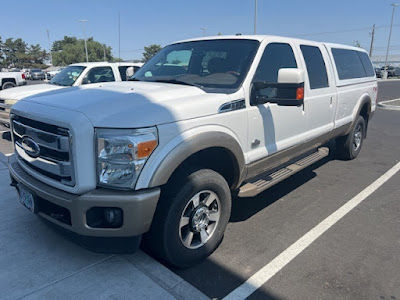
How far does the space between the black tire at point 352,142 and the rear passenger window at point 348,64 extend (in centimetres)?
87

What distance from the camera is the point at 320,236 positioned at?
3.55 metres

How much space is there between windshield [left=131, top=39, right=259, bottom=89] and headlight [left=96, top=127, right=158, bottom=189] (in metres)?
1.20

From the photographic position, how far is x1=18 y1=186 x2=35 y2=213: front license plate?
2.85 metres

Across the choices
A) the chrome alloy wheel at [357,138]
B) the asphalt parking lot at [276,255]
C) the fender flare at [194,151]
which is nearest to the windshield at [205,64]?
the fender flare at [194,151]

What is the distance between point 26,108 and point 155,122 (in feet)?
4.16

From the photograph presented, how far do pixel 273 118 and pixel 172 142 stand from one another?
60.6 inches

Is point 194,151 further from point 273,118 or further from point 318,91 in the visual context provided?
point 318,91

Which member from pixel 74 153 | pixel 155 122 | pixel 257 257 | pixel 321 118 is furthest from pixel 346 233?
pixel 74 153

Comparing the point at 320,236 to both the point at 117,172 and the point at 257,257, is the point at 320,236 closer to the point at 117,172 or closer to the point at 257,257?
the point at 257,257

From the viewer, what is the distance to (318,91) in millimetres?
4566

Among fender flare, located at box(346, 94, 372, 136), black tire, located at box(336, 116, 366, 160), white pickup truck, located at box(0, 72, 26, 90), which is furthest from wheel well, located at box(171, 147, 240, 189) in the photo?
white pickup truck, located at box(0, 72, 26, 90)

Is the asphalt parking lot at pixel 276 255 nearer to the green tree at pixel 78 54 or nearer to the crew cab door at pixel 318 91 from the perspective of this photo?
the crew cab door at pixel 318 91

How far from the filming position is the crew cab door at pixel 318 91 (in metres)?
4.41

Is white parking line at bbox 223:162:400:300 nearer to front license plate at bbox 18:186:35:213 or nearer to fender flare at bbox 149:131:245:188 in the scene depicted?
fender flare at bbox 149:131:245:188
